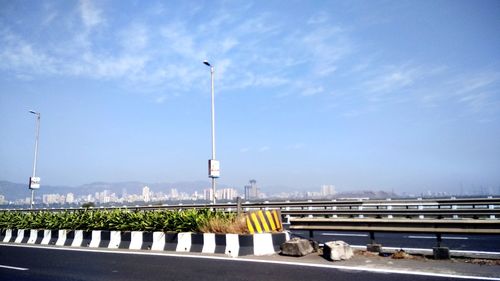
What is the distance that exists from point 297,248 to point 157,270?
3260mm

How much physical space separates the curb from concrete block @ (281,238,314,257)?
0.59 m

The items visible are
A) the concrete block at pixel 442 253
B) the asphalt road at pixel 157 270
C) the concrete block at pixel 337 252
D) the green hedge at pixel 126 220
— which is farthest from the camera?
the green hedge at pixel 126 220

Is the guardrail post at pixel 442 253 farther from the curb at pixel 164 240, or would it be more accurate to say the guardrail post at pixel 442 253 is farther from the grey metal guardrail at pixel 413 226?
the curb at pixel 164 240

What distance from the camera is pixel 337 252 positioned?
321 inches

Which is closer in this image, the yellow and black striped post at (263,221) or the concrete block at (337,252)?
the concrete block at (337,252)

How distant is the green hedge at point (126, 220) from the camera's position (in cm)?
1094

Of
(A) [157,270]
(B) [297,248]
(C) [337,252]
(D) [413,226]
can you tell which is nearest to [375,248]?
(D) [413,226]

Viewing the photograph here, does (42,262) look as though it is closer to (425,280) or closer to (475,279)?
(425,280)

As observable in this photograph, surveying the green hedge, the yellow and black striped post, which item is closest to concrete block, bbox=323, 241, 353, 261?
the yellow and black striped post

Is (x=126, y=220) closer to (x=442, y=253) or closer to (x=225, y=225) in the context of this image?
(x=225, y=225)

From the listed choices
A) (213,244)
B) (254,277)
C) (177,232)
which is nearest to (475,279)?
(254,277)

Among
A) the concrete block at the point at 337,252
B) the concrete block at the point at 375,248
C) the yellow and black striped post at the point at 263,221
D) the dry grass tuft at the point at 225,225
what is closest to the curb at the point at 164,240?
the dry grass tuft at the point at 225,225

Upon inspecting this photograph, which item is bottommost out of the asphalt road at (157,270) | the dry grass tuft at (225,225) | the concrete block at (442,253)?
the asphalt road at (157,270)

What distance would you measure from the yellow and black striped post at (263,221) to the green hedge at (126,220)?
37.6 inches
